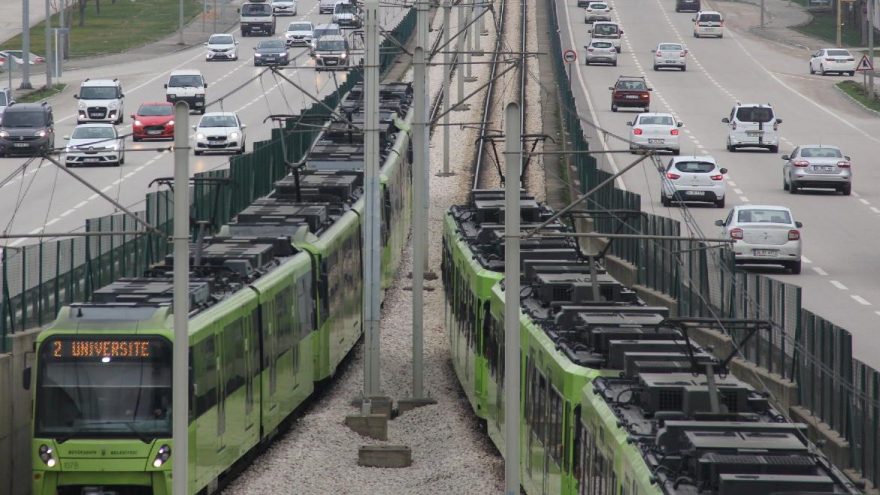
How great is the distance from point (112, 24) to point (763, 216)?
74942 millimetres

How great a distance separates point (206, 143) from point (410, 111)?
7.80 metres

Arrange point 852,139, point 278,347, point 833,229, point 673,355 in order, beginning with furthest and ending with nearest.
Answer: point 852,139, point 833,229, point 278,347, point 673,355

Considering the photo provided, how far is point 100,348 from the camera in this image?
767 inches

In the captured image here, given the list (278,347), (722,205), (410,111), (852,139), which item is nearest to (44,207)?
(410,111)

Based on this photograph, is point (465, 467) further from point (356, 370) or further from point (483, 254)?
point (356, 370)

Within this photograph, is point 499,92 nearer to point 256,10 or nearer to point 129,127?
point 129,127

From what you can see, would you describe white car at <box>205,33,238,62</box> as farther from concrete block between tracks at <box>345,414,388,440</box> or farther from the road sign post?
concrete block between tracks at <box>345,414,388,440</box>

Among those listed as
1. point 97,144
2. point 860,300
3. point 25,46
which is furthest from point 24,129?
point 860,300

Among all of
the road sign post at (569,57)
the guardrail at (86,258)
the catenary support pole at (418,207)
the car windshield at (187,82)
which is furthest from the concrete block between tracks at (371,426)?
the car windshield at (187,82)

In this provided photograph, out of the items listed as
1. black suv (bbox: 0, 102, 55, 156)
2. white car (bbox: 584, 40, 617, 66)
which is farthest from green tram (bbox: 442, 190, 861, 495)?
white car (bbox: 584, 40, 617, 66)

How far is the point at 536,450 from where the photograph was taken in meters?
19.6

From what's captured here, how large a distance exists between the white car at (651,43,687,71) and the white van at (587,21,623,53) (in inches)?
188

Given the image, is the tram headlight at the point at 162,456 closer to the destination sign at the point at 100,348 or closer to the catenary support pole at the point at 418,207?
the destination sign at the point at 100,348

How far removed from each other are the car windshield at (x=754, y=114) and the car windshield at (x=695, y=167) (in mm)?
11840
